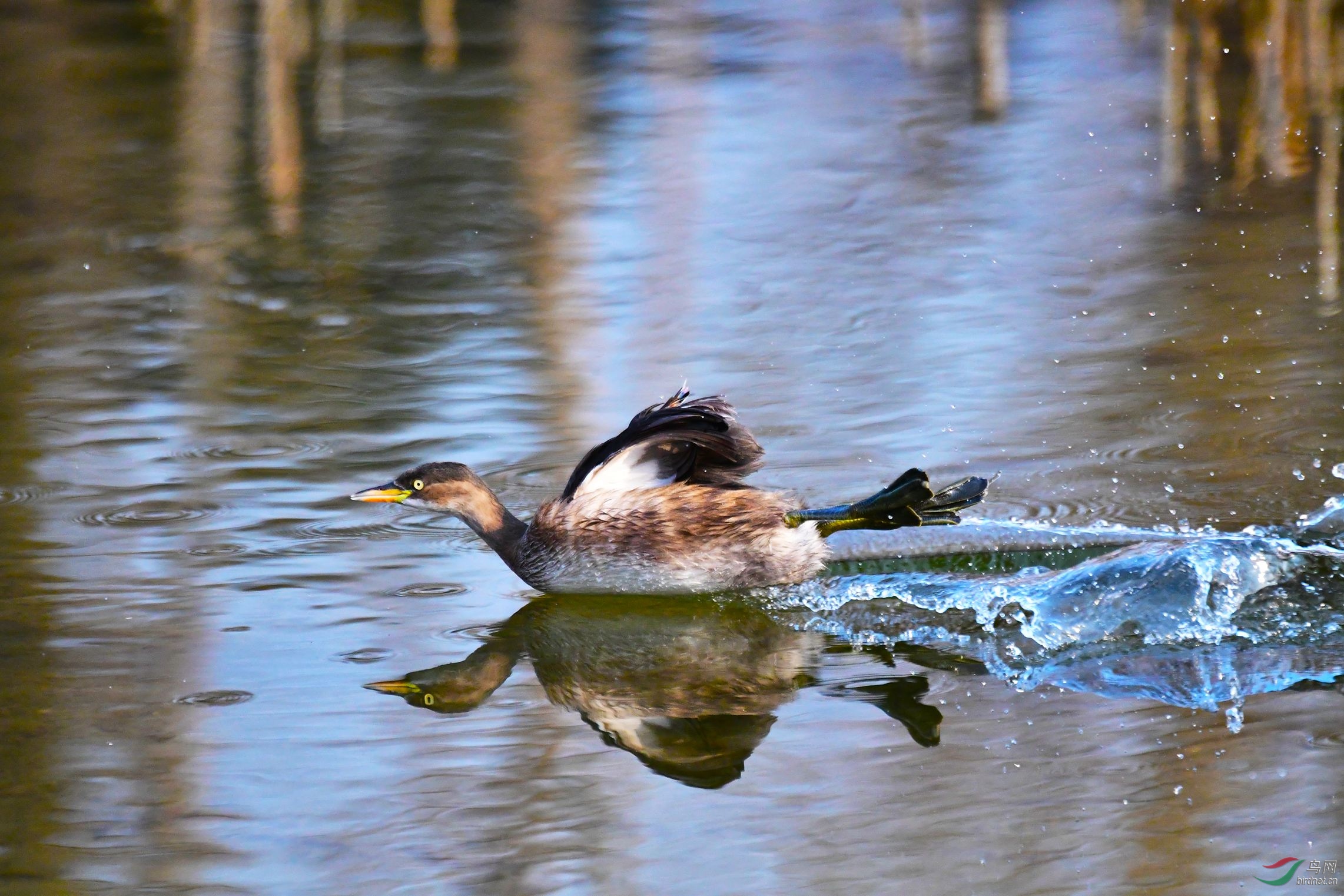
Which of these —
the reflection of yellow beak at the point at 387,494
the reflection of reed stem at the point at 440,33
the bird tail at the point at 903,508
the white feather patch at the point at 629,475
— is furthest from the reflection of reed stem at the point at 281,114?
the bird tail at the point at 903,508

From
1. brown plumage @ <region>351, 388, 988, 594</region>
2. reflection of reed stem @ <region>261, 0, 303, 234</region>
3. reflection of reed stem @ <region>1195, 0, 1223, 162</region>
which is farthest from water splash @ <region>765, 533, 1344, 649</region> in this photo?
reflection of reed stem @ <region>1195, 0, 1223, 162</region>

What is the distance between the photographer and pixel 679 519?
595cm

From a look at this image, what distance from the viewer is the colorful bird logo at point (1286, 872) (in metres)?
3.83

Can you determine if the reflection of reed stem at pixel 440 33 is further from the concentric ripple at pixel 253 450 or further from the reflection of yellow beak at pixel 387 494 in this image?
the reflection of yellow beak at pixel 387 494

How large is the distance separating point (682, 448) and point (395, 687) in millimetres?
1429

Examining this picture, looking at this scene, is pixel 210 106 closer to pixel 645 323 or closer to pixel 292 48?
pixel 292 48

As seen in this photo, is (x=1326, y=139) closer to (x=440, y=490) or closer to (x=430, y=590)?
(x=440, y=490)

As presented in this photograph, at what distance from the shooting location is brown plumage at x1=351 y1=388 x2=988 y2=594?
587cm

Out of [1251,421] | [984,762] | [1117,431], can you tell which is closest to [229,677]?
[984,762]

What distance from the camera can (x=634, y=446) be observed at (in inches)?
234

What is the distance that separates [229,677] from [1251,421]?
13.6 feet

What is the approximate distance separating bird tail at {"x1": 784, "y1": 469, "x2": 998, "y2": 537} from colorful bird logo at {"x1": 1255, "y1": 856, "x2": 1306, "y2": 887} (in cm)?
194

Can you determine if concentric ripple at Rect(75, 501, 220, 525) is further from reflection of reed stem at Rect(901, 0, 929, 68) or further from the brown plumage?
reflection of reed stem at Rect(901, 0, 929, 68)

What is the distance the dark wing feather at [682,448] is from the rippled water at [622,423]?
469 millimetres
